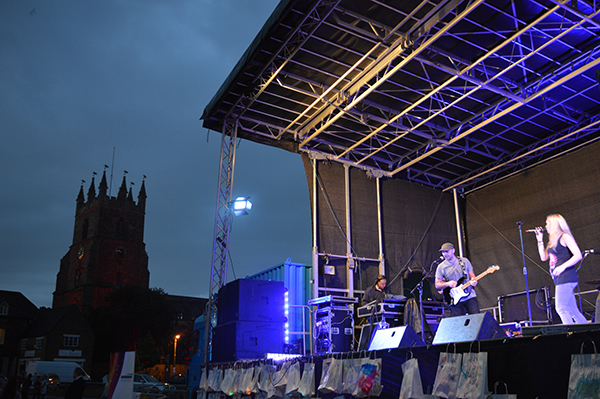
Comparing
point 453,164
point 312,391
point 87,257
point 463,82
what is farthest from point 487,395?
point 87,257

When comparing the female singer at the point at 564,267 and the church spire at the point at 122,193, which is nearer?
the female singer at the point at 564,267

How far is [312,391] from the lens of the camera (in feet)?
16.4

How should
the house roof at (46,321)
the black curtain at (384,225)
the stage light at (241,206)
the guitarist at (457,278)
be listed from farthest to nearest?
1. the house roof at (46,321)
2. the black curtain at (384,225)
3. the stage light at (241,206)
4. the guitarist at (457,278)

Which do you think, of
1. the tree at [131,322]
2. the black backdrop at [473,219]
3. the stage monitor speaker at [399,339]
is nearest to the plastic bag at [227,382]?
the stage monitor speaker at [399,339]

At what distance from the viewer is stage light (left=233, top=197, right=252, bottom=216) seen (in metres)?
11.8

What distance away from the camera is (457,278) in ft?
21.9

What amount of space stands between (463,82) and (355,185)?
4481 millimetres

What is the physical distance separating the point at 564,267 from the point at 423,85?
23.5 feet

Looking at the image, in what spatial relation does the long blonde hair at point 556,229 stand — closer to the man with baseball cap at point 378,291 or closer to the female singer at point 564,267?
the female singer at point 564,267

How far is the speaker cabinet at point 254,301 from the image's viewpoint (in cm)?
956

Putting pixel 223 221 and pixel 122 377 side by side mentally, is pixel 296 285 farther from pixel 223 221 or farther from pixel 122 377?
pixel 122 377

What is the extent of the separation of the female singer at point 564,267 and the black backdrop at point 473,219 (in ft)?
26.3

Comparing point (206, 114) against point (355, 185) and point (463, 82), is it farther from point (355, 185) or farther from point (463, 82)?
point (463, 82)

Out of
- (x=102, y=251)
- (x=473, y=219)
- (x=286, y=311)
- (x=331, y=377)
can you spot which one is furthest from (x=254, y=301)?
(x=102, y=251)
